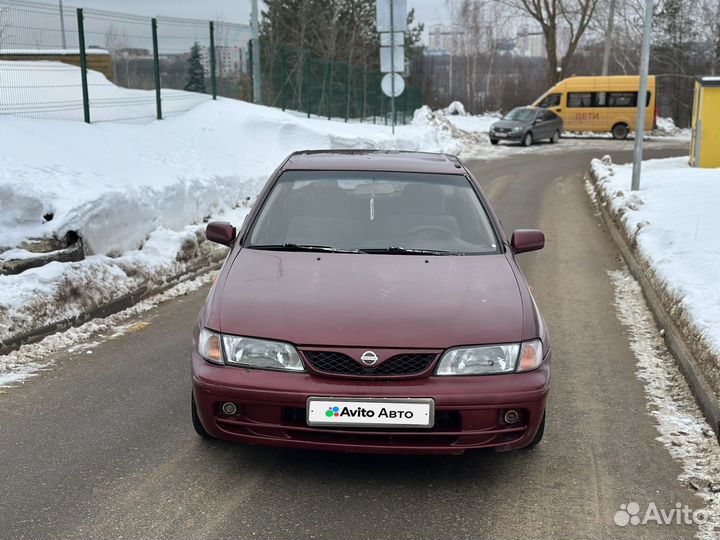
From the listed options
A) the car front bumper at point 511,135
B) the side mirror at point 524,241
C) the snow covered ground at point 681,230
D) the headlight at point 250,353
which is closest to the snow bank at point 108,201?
the headlight at point 250,353

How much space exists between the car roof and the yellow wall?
51.9ft

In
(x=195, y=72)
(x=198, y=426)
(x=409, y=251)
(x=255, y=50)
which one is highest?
(x=255, y=50)

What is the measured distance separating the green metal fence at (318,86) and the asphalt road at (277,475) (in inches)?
747

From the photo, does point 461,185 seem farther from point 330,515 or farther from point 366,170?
point 330,515

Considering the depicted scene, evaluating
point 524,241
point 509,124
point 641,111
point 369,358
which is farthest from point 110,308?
point 509,124

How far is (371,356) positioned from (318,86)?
2390 centimetres

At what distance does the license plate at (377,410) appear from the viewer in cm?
360

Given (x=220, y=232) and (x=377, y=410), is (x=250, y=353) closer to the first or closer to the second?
(x=377, y=410)

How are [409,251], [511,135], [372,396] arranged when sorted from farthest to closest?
[511,135]
[409,251]
[372,396]

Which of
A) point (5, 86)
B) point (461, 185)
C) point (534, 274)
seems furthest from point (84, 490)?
point (5, 86)

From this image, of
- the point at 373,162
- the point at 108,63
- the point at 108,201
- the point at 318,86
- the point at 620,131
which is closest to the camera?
the point at 373,162

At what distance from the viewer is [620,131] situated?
36.3m

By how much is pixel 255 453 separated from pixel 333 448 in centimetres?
73

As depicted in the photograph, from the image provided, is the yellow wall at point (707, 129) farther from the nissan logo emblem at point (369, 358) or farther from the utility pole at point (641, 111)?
the nissan logo emblem at point (369, 358)
